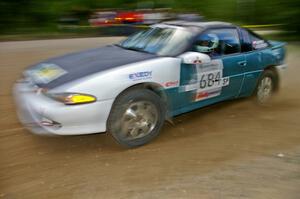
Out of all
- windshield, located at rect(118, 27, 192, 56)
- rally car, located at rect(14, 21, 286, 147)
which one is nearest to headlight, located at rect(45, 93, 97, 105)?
rally car, located at rect(14, 21, 286, 147)

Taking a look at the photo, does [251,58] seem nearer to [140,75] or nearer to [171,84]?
[171,84]

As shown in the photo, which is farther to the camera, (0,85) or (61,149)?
(0,85)

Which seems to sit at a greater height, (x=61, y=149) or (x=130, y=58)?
(x=130, y=58)

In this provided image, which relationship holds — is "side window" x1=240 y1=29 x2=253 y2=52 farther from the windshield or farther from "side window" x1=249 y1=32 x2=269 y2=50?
the windshield

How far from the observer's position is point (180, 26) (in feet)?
18.3

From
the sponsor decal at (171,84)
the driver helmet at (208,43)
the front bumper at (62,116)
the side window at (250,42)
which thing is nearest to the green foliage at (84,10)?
the side window at (250,42)

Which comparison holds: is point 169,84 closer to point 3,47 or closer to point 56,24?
point 3,47

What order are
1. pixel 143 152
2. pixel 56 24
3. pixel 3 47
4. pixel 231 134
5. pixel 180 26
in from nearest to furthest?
pixel 143 152 < pixel 231 134 < pixel 180 26 < pixel 3 47 < pixel 56 24

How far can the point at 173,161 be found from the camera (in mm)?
4340

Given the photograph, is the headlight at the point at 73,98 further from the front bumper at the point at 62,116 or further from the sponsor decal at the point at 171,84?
the sponsor decal at the point at 171,84

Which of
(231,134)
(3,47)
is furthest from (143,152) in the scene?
(3,47)

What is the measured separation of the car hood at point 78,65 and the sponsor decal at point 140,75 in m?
0.22

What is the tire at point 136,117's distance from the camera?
451 cm

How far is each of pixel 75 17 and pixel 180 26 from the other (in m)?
16.0
